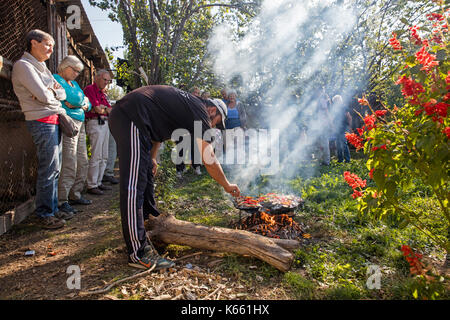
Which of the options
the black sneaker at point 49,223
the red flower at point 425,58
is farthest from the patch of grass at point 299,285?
the black sneaker at point 49,223

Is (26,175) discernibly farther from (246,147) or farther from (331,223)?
(246,147)

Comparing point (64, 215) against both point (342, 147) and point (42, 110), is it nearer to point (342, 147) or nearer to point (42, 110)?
point (42, 110)

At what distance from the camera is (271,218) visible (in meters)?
3.46

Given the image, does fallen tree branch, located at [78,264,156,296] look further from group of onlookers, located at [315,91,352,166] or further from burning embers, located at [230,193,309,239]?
group of onlookers, located at [315,91,352,166]

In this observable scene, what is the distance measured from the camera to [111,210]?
170 inches

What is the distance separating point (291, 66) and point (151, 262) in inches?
362

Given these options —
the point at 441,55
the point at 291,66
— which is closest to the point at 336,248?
the point at 441,55

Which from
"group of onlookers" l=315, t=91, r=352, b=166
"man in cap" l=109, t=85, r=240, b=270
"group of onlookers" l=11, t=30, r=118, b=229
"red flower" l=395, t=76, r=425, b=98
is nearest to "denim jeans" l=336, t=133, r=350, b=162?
"group of onlookers" l=315, t=91, r=352, b=166

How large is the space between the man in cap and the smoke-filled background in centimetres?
573

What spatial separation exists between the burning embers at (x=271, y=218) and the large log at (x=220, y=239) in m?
0.48
